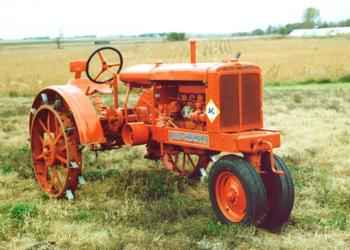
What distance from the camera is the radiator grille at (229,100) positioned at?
18.5 feet

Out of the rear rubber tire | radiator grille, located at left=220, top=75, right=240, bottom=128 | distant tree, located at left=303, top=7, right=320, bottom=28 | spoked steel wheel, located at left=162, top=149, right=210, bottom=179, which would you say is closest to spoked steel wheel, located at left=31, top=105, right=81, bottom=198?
spoked steel wheel, located at left=162, top=149, right=210, bottom=179

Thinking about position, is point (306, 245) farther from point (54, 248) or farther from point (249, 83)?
point (54, 248)

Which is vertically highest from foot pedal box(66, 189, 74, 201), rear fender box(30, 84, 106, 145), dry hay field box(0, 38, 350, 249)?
rear fender box(30, 84, 106, 145)

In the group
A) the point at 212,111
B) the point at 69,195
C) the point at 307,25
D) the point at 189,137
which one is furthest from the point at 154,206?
the point at 307,25

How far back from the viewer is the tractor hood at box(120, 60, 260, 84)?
18.6 feet

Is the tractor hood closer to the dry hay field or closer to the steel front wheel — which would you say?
the steel front wheel

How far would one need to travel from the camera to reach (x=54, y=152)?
679cm

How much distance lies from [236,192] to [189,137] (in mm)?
805

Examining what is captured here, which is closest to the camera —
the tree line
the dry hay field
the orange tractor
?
the dry hay field

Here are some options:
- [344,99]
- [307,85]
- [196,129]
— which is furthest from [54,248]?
[307,85]

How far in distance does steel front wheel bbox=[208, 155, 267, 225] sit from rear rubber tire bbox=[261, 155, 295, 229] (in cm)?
27

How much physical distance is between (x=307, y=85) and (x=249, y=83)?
50.9ft

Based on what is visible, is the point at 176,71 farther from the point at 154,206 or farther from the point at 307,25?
the point at 307,25

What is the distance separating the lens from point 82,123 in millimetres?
6430
